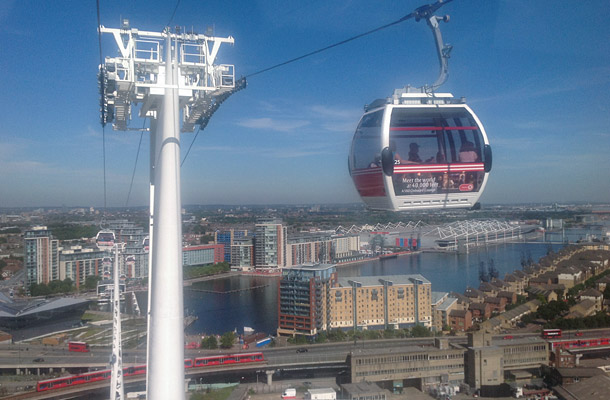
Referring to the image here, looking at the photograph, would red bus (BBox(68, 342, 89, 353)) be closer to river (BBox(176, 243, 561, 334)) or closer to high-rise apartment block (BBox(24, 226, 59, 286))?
river (BBox(176, 243, 561, 334))

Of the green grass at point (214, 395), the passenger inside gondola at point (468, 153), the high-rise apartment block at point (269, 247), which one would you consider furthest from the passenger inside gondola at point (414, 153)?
the high-rise apartment block at point (269, 247)

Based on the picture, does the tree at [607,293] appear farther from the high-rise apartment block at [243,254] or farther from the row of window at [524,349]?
the high-rise apartment block at [243,254]

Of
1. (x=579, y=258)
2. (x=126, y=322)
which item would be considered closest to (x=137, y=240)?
(x=126, y=322)

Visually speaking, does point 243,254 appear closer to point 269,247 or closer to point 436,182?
point 269,247

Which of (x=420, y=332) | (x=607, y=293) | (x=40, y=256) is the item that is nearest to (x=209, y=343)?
(x=420, y=332)

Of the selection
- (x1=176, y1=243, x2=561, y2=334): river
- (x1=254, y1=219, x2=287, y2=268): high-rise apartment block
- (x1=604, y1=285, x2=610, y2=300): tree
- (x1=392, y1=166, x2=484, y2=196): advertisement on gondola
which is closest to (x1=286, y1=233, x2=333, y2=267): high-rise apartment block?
(x1=254, y1=219, x2=287, y2=268): high-rise apartment block

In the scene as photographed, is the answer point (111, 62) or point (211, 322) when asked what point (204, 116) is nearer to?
point (111, 62)

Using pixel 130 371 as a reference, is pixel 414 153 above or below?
above
